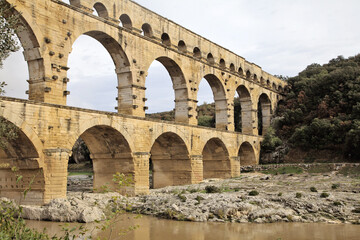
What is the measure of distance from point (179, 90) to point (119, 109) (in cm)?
626

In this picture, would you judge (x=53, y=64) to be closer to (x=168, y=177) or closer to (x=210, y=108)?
(x=168, y=177)

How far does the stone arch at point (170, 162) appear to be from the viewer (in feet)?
83.6

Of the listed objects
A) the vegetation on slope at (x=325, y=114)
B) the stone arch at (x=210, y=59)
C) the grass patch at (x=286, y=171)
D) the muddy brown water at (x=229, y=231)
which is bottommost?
the muddy brown water at (x=229, y=231)

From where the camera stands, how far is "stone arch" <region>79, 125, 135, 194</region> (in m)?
20.3

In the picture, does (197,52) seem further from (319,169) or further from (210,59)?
(319,169)

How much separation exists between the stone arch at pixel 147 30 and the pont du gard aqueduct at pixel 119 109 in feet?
0.23

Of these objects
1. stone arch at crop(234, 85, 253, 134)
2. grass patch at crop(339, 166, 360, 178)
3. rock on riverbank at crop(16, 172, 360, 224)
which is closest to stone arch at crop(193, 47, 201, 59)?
stone arch at crop(234, 85, 253, 134)

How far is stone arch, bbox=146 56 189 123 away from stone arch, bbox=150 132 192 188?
2.28 metres

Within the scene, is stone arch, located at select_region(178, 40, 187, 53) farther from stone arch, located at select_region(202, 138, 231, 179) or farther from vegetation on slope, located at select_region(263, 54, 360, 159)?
vegetation on slope, located at select_region(263, 54, 360, 159)

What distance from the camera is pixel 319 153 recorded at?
34469 millimetres

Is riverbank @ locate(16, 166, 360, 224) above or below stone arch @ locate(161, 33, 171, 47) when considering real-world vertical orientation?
below

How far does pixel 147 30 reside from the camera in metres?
24.4

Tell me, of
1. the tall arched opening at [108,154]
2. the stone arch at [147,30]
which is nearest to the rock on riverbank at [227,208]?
the tall arched opening at [108,154]

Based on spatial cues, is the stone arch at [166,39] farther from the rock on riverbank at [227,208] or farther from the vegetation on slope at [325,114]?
the vegetation on slope at [325,114]
